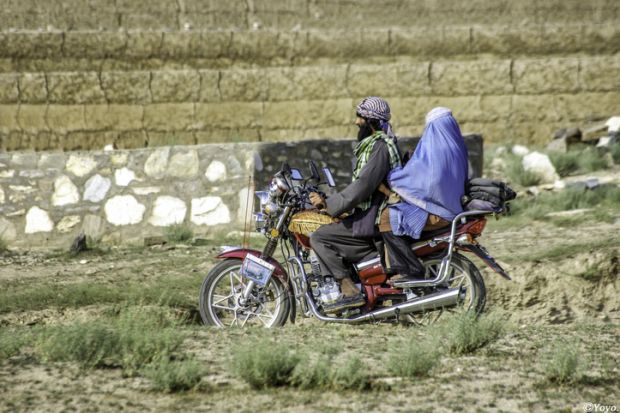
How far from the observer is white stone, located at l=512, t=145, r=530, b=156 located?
1585 centimetres

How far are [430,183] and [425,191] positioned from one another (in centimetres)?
7

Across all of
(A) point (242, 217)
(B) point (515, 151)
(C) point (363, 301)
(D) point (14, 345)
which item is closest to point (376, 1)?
(B) point (515, 151)

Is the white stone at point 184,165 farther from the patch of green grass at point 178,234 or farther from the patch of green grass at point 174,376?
the patch of green grass at point 174,376

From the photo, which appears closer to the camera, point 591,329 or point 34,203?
→ point 591,329

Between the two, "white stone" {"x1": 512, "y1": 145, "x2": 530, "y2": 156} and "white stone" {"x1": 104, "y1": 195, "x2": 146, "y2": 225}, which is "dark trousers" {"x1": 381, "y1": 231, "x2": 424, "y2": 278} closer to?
"white stone" {"x1": 104, "y1": 195, "x2": 146, "y2": 225}

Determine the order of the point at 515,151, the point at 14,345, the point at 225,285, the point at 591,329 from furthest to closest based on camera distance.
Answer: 1. the point at 515,151
2. the point at 225,285
3. the point at 591,329
4. the point at 14,345

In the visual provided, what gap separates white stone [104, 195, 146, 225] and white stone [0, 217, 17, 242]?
3.31 feet

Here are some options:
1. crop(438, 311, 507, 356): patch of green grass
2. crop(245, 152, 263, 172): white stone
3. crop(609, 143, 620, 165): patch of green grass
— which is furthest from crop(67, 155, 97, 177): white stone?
crop(609, 143, 620, 165): patch of green grass

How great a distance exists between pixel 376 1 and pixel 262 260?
11.1 meters

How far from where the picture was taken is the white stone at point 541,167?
1460 cm

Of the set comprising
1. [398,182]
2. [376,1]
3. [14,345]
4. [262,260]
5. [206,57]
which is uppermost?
[376,1]

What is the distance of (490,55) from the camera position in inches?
689

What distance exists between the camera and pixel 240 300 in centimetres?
736

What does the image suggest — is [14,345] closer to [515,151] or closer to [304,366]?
Result: [304,366]
